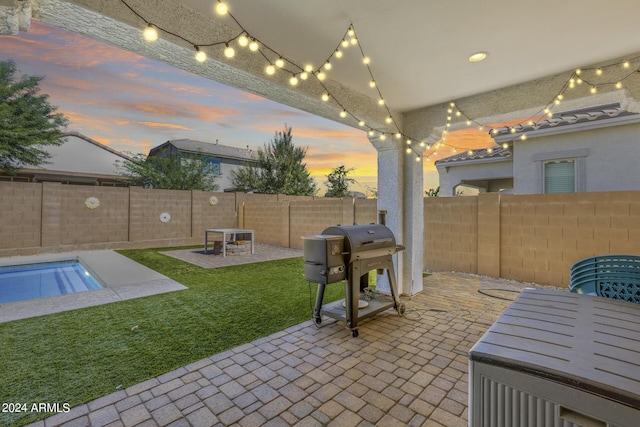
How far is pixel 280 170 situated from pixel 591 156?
50.5ft

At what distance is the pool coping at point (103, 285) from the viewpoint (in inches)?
161

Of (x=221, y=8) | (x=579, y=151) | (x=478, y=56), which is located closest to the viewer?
(x=221, y=8)

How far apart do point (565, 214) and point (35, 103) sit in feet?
54.6

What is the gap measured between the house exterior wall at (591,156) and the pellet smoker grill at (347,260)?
600 cm

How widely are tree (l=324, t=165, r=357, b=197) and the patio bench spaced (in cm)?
1368

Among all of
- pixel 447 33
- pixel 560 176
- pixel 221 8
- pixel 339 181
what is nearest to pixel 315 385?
pixel 221 8

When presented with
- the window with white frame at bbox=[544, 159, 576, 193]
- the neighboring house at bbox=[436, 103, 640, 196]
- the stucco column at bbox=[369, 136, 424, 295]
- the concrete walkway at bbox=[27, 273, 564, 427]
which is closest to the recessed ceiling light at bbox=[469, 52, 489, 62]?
the stucco column at bbox=[369, 136, 424, 295]

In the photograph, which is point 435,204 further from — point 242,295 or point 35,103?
point 35,103

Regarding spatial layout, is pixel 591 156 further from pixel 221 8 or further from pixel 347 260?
pixel 221 8

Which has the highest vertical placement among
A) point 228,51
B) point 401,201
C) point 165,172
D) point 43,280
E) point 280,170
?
point 280,170

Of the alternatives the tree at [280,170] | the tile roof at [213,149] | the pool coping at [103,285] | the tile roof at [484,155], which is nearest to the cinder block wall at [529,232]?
the tile roof at [484,155]

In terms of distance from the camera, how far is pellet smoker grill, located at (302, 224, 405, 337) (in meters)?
3.27

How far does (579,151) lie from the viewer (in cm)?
680

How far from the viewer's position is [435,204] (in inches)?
263
